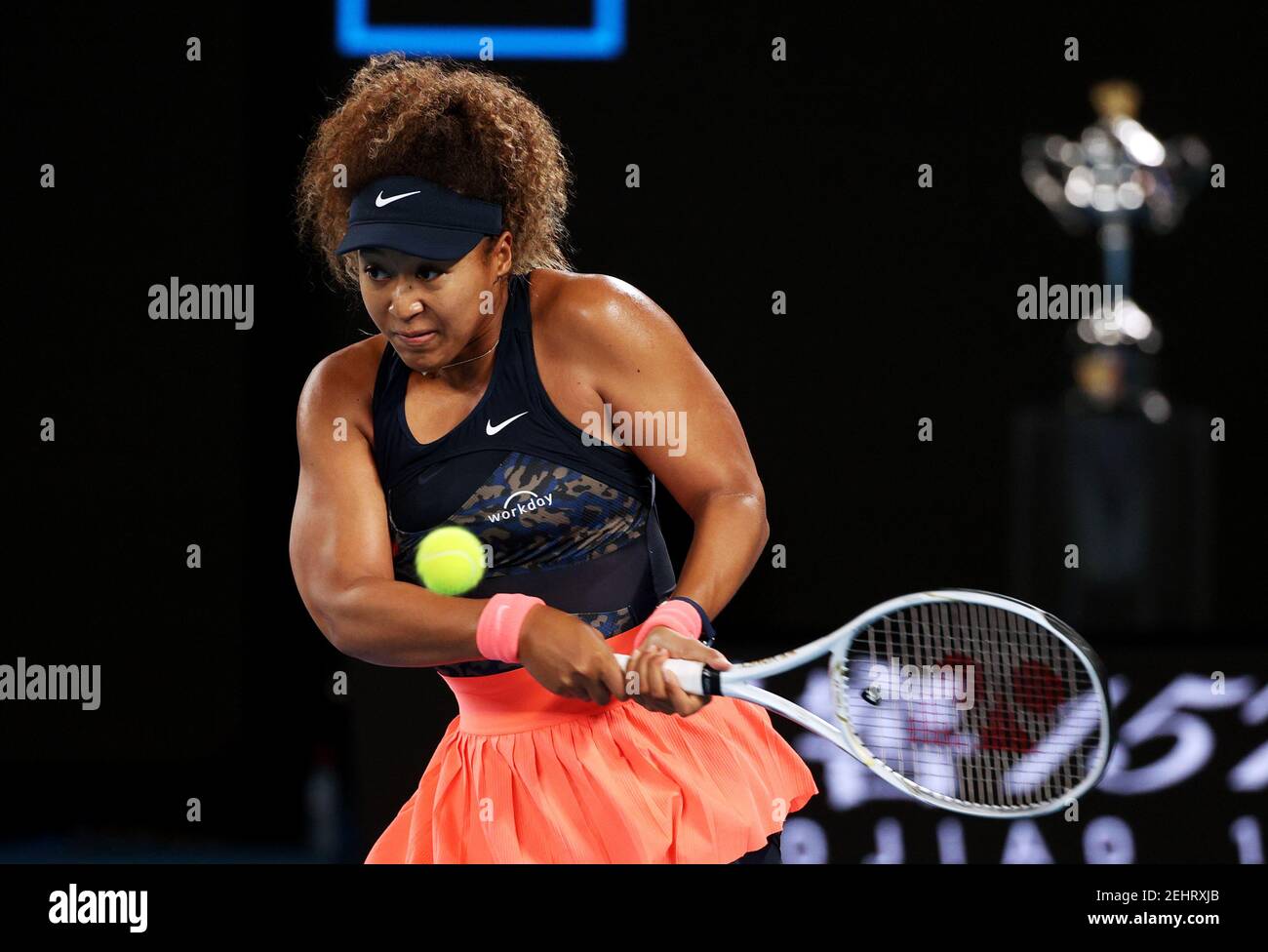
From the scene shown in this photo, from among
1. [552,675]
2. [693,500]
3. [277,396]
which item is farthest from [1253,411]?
[552,675]

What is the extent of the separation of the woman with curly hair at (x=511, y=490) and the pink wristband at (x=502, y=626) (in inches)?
1.4

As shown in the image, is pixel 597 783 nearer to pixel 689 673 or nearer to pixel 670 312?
pixel 689 673

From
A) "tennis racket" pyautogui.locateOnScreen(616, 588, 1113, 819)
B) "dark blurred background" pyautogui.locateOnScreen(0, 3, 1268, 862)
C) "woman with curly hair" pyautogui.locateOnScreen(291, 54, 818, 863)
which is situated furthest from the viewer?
"dark blurred background" pyautogui.locateOnScreen(0, 3, 1268, 862)

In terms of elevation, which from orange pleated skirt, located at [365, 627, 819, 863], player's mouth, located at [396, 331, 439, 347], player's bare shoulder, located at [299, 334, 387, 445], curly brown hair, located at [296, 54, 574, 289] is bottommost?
orange pleated skirt, located at [365, 627, 819, 863]

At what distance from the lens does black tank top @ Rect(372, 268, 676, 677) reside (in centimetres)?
191

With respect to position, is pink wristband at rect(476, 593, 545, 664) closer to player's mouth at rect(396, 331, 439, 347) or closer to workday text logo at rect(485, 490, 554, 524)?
workday text logo at rect(485, 490, 554, 524)

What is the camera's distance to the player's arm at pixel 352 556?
6.04 feet

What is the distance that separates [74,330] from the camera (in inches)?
157

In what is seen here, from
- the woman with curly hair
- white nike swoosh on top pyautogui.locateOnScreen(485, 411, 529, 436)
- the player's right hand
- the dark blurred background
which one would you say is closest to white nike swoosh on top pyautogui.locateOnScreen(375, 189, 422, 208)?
the woman with curly hair

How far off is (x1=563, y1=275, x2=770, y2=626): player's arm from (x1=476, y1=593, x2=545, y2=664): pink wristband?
22cm

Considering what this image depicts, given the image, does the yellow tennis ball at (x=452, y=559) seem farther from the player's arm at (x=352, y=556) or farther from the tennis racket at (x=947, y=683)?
the tennis racket at (x=947, y=683)

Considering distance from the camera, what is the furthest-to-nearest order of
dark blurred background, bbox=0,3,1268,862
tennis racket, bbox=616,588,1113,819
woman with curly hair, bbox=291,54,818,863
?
dark blurred background, bbox=0,3,1268,862, woman with curly hair, bbox=291,54,818,863, tennis racket, bbox=616,588,1113,819

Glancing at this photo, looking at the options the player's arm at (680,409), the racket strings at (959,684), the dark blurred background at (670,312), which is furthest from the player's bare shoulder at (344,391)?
the dark blurred background at (670,312)

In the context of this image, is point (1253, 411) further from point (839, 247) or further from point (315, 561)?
point (315, 561)
